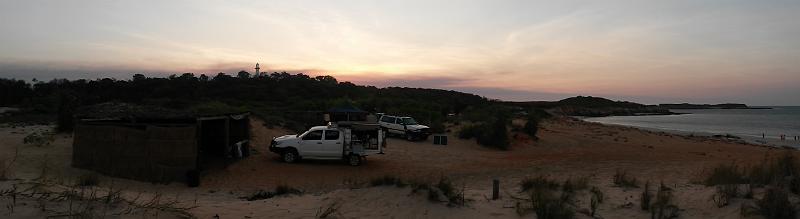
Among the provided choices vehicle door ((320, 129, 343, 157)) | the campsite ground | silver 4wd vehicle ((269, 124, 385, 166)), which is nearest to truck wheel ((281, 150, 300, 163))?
silver 4wd vehicle ((269, 124, 385, 166))

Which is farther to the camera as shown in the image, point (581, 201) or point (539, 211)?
point (581, 201)

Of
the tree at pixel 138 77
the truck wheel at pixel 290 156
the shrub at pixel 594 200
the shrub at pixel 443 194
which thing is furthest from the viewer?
the tree at pixel 138 77

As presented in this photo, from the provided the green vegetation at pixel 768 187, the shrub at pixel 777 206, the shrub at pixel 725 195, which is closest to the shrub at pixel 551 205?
the shrub at pixel 725 195

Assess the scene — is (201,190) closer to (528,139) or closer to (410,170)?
→ (410,170)

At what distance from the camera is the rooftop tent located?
3412 centimetres

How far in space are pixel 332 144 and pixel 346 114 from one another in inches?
578

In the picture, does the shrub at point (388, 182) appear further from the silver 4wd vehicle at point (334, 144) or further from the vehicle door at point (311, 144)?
the vehicle door at point (311, 144)

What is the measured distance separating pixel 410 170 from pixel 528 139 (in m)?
15.6

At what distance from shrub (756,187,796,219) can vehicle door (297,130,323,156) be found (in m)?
14.3

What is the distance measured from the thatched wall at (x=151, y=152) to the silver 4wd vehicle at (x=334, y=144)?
5058 millimetres

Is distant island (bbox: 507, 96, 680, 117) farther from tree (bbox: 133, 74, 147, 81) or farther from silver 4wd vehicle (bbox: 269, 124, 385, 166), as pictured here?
silver 4wd vehicle (bbox: 269, 124, 385, 166)

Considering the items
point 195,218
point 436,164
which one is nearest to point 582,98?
point 436,164

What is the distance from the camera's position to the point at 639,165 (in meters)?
23.2

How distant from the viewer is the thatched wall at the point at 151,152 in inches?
625
